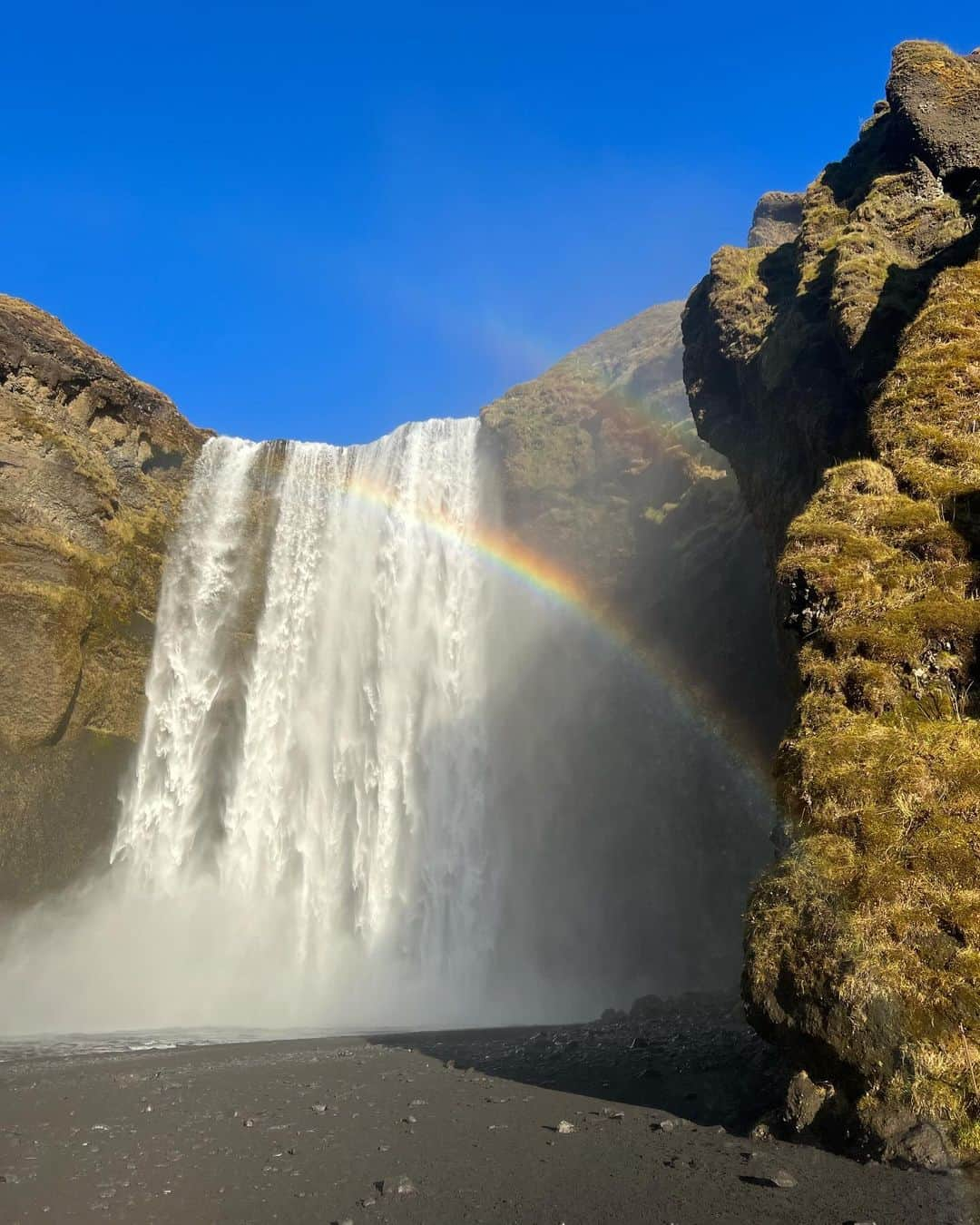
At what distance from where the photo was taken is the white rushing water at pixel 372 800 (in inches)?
1144

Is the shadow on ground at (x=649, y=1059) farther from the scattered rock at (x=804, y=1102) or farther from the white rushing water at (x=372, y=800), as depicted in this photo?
the white rushing water at (x=372, y=800)

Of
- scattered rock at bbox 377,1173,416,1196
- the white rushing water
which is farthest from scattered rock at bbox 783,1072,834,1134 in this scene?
the white rushing water

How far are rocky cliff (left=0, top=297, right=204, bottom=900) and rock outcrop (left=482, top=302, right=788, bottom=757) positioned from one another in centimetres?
1848

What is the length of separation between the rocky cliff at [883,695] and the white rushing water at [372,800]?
14.2 metres

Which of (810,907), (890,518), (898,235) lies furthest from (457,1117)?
(898,235)

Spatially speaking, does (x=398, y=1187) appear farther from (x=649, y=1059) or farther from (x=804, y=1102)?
(x=649, y=1059)

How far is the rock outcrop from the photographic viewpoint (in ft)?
100.0

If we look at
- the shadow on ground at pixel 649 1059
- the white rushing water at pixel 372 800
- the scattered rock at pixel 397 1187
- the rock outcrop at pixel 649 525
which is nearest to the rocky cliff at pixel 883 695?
the shadow on ground at pixel 649 1059

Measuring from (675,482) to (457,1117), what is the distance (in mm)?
33958

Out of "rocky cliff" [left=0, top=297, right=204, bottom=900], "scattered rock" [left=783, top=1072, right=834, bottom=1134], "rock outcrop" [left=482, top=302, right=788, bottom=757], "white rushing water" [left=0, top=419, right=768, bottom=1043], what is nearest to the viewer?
"scattered rock" [left=783, top=1072, right=834, bottom=1134]

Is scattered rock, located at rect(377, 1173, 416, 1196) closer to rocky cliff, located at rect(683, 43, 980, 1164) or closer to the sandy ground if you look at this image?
the sandy ground

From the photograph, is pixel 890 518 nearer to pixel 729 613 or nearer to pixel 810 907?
pixel 810 907

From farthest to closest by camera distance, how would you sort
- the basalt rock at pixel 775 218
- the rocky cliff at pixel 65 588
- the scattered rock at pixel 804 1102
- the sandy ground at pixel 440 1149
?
1. the basalt rock at pixel 775 218
2. the rocky cliff at pixel 65 588
3. the scattered rock at pixel 804 1102
4. the sandy ground at pixel 440 1149

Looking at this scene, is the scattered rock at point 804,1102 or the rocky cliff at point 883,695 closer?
the rocky cliff at point 883,695
